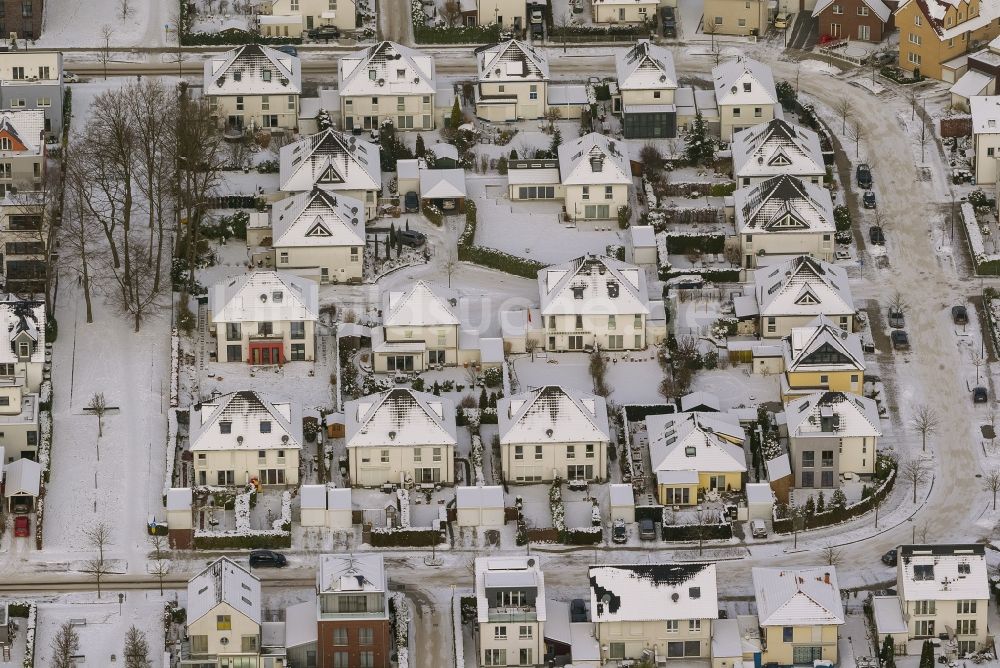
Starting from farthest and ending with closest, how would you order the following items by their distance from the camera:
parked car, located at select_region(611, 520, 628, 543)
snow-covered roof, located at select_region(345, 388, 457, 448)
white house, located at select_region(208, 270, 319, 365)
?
white house, located at select_region(208, 270, 319, 365) → snow-covered roof, located at select_region(345, 388, 457, 448) → parked car, located at select_region(611, 520, 628, 543)

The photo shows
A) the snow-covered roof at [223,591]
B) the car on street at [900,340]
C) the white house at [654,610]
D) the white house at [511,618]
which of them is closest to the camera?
the snow-covered roof at [223,591]

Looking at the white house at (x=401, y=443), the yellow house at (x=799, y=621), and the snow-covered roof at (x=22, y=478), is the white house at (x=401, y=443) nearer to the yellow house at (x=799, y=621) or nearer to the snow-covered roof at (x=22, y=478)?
the snow-covered roof at (x=22, y=478)

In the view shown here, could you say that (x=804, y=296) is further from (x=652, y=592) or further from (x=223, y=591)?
(x=223, y=591)

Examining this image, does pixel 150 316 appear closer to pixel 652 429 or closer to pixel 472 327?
pixel 472 327

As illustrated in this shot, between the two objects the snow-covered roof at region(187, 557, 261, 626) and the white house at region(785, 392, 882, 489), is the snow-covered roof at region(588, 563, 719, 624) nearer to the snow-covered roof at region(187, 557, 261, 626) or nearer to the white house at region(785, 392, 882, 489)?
the white house at region(785, 392, 882, 489)

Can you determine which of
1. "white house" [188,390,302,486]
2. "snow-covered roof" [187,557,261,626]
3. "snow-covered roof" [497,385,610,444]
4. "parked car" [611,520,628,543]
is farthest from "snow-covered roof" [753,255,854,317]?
"snow-covered roof" [187,557,261,626]

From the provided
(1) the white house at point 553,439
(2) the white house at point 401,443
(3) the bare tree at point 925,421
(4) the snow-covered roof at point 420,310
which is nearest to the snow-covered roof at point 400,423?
(2) the white house at point 401,443
